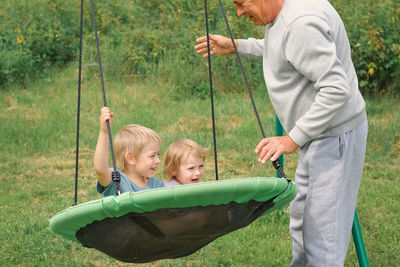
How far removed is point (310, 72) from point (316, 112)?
0.15 meters

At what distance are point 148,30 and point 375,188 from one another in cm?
397

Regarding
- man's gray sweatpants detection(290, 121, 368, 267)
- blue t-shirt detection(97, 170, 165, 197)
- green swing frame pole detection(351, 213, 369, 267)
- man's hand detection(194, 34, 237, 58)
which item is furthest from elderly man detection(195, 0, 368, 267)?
blue t-shirt detection(97, 170, 165, 197)

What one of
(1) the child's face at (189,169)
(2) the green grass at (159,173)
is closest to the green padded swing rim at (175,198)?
(1) the child's face at (189,169)

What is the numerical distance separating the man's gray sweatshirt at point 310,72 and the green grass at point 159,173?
1.58 meters

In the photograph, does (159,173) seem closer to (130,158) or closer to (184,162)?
(184,162)

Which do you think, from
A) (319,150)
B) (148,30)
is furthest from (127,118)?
(319,150)

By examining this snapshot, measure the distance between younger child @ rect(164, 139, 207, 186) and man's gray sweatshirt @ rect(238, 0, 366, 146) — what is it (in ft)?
2.02

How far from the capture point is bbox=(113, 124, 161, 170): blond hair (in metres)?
3.26

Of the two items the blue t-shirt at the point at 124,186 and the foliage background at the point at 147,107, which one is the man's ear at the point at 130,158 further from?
the foliage background at the point at 147,107

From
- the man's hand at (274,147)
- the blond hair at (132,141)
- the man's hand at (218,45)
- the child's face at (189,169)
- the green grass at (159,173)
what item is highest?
the man's hand at (218,45)

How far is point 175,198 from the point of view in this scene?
7.84 feet

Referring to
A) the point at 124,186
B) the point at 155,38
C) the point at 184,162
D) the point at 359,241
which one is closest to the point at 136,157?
the point at 124,186

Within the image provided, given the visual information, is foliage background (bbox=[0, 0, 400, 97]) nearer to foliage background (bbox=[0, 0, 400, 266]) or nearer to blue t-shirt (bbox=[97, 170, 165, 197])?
foliage background (bbox=[0, 0, 400, 266])

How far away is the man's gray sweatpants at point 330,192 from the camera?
2.89 meters
